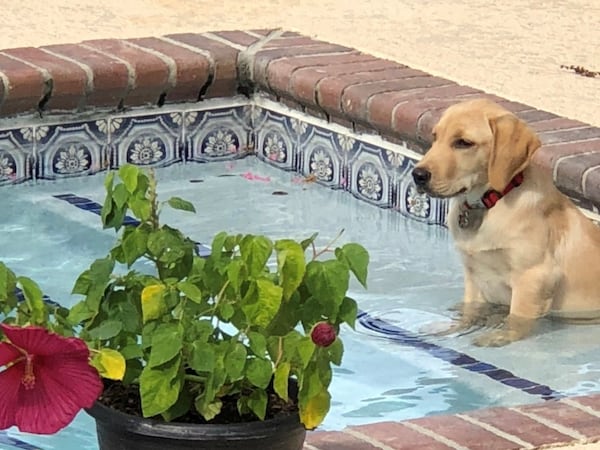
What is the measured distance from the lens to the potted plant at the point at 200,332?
267cm

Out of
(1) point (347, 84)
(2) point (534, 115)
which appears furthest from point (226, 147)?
(2) point (534, 115)

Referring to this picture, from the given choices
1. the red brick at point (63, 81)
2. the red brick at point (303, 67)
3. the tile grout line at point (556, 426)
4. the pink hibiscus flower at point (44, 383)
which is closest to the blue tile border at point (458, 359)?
the tile grout line at point (556, 426)

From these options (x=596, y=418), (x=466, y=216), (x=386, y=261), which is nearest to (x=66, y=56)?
(x=386, y=261)

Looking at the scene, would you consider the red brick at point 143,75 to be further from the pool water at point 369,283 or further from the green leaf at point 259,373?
the green leaf at point 259,373

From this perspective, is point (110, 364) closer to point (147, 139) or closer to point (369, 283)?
point (369, 283)

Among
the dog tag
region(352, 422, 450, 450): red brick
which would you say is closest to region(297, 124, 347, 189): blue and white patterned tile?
the dog tag

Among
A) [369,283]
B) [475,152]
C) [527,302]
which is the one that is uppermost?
[475,152]

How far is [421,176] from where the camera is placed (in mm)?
4688

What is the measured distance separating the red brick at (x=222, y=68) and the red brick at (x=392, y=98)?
2.75ft

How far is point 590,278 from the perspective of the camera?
4824 millimetres

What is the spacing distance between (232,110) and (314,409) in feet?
13.6

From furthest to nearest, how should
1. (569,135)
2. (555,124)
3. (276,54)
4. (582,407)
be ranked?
(276,54), (555,124), (569,135), (582,407)

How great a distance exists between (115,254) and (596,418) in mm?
1209

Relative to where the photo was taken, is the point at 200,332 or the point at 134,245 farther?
the point at 134,245
